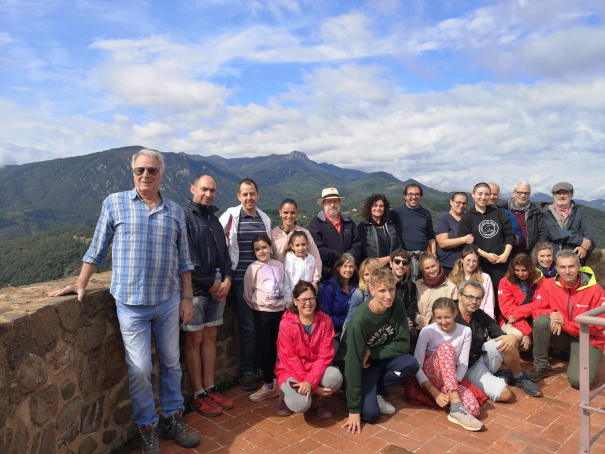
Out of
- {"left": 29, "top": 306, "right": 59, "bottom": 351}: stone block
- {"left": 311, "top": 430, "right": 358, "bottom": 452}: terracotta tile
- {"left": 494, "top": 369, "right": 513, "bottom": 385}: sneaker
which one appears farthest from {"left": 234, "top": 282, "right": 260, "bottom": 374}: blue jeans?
{"left": 494, "top": 369, "right": 513, "bottom": 385}: sneaker

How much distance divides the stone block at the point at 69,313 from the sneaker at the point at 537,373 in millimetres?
4078

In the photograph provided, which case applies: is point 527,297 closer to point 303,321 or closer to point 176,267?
point 303,321

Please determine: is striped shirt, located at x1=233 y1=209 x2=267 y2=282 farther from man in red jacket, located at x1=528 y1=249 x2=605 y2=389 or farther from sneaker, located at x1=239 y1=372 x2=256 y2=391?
man in red jacket, located at x1=528 y1=249 x2=605 y2=389

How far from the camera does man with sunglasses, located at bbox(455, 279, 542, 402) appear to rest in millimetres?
3804

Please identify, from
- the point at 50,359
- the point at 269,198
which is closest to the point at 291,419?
the point at 50,359

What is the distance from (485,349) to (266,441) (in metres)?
2.23

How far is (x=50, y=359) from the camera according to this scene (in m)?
2.52

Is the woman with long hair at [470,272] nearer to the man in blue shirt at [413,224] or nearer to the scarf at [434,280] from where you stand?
the scarf at [434,280]

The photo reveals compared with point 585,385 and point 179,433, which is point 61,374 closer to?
point 179,433

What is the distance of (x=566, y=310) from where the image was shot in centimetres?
425

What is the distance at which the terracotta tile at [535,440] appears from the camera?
2.95 meters

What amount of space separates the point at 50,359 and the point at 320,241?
2753 millimetres

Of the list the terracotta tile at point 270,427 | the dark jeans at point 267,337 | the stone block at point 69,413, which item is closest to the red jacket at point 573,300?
the dark jeans at point 267,337

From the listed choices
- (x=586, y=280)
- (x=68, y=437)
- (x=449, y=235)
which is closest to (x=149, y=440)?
(x=68, y=437)
